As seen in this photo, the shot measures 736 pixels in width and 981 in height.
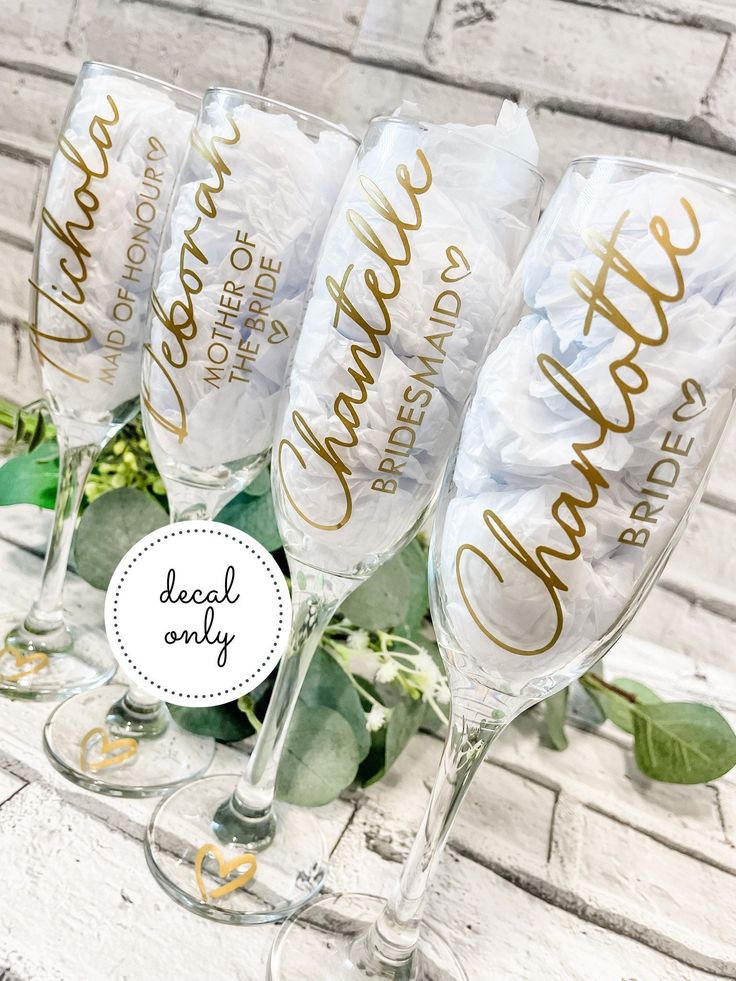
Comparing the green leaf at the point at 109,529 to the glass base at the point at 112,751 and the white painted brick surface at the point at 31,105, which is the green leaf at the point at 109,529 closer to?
the glass base at the point at 112,751

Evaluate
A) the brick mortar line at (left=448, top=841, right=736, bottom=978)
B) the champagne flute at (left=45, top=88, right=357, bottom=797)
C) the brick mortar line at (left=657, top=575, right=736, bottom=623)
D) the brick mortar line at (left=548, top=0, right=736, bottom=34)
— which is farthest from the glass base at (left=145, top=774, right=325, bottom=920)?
the brick mortar line at (left=548, top=0, right=736, bottom=34)

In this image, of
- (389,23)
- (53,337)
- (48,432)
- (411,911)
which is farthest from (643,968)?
(389,23)

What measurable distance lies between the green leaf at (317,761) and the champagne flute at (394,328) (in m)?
0.16

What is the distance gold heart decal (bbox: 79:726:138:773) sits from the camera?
48 centimetres

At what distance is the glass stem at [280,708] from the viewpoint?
0.42 m

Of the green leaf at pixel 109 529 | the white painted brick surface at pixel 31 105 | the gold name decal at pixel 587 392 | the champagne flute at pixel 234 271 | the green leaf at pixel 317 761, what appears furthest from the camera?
the white painted brick surface at pixel 31 105

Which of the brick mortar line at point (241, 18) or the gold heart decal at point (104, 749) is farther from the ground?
the brick mortar line at point (241, 18)

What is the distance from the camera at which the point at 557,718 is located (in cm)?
65

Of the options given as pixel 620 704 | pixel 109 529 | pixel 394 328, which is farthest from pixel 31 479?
pixel 620 704

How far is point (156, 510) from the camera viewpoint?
2.01 feet

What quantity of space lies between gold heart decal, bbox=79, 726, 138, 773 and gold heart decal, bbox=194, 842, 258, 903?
0.09 m

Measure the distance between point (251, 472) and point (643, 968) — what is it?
377mm

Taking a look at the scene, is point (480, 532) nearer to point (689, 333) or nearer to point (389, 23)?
point (689, 333)

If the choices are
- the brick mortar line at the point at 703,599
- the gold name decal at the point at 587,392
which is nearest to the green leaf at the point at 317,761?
the gold name decal at the point at 587,392
